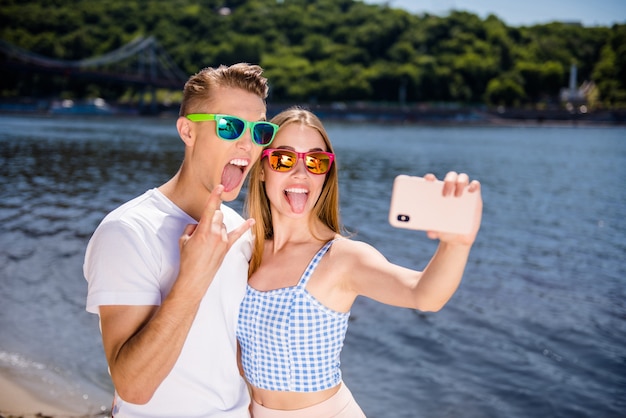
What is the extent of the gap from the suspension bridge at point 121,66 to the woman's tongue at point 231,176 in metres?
63.2

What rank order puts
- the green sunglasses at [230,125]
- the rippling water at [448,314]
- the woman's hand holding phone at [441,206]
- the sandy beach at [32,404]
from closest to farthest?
the woman's hand holding phone at [441,206]
the green sunglasses at [230,125]
the sandy beach at [32,404]
the rippling water at [448,314]

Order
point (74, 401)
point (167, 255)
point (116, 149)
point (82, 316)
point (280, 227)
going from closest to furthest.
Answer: point (167, 255) < point (280, 227) < point (74, 401) < point (82, 316) < point (116, 149)

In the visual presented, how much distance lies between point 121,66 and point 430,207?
88.3 m

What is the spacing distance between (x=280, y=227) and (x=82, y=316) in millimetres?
6044

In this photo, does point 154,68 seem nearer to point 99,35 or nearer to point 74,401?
point 99,35

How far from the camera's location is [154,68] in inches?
3356

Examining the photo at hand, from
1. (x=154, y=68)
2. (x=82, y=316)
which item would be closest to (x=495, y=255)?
(x=82, y=316)

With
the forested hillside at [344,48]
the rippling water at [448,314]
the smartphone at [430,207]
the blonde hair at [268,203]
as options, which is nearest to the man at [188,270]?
the blonde hair at [268,203]

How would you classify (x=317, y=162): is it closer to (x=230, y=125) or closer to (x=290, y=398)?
(x=230, y=125)

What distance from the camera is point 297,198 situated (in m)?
2.46

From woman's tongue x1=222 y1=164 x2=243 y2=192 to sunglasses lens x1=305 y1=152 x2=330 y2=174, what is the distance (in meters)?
0.28

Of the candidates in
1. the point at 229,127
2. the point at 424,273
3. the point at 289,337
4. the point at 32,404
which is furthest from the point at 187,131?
the point at 32,404

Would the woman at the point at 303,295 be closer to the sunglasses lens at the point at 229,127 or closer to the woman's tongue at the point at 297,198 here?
the woman's tongue at the point at 297,198

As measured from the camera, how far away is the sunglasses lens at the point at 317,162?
240 cm
